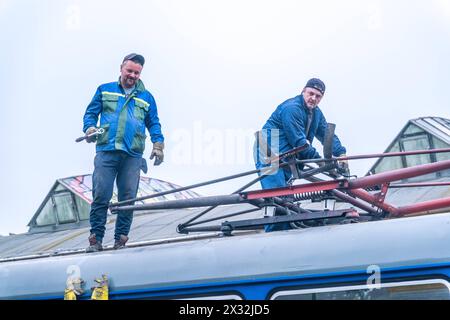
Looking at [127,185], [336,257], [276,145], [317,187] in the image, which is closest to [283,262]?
[336,257]

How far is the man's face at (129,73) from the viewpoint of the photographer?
248 inches

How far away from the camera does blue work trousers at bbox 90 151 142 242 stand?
6.18 meters

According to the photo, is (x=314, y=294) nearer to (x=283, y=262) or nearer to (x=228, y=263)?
(x=283, y=262)

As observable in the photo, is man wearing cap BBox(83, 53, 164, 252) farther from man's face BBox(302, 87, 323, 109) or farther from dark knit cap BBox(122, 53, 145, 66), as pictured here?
man's face BBox(302, 87, 323, 109)

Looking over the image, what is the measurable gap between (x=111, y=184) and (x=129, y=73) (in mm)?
905

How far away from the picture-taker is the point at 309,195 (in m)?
5.40

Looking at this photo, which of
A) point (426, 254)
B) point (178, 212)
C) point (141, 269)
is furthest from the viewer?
point (178, 212)

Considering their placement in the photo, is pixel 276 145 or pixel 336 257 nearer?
pixel 336 257

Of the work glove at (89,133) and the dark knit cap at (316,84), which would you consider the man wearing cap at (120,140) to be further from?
the dark knit cap at (316,84)

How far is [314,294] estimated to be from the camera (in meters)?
4.39

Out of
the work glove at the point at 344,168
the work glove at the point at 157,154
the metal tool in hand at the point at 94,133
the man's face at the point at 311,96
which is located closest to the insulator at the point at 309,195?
the work glove at the point at 344,168

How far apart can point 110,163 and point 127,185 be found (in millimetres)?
229

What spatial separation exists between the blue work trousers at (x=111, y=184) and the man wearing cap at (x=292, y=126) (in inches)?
40.6

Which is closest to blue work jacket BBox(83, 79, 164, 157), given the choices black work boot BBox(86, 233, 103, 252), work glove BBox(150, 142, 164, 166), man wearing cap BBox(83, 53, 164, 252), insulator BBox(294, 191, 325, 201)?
man wearing cap BBox(83, 53, 164, 252)
